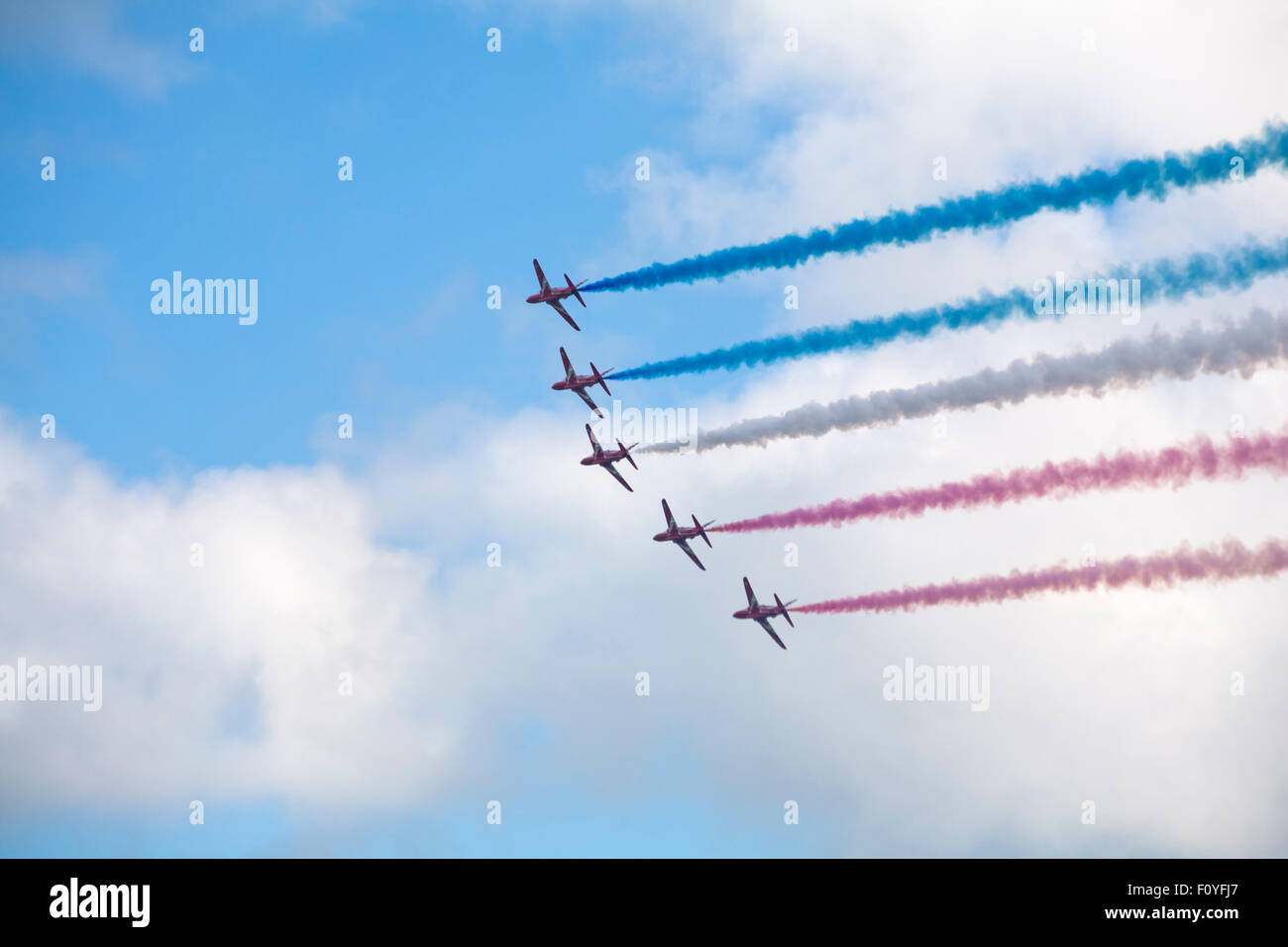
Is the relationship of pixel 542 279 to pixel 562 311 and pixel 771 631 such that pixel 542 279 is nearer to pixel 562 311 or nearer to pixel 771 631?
pixel 562 311

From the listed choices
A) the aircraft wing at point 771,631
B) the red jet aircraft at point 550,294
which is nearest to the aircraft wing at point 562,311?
the red jet aircraft at point 550,294

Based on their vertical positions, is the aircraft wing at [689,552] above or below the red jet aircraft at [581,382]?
below

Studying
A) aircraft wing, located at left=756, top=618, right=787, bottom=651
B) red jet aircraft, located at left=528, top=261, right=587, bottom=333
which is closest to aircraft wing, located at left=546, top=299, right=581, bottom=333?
red jet aircraft, located at left=528, top=261, right=587, bottom=333

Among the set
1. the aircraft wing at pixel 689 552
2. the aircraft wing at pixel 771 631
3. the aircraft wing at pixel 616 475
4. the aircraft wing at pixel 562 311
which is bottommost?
the aircraft wing at pixel 771 631

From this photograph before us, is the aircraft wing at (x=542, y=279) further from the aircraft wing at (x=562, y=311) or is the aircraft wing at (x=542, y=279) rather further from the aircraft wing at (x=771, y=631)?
the aircraft wing at (x=771, y=631)

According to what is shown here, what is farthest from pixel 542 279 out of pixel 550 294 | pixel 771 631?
pixel 771 631

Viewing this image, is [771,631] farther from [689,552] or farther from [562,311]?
[562,311]

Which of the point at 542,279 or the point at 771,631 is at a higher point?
the point at 542,279

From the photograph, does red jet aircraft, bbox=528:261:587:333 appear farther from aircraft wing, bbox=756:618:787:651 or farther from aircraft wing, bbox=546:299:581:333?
aircraft wing, bbox=756:618:787:651

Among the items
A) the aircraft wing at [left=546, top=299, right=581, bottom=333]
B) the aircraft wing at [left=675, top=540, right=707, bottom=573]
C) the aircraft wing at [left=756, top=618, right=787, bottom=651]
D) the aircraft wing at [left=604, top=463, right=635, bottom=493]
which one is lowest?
the aircraft wing at [left=756, top=618, right=787, bottom=651]
